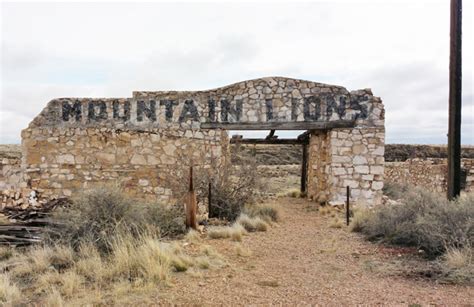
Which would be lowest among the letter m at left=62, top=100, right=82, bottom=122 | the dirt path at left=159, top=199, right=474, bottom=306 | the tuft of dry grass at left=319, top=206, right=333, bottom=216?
the tuft of dry grass at left=319, top=206, right=333, bottom=216

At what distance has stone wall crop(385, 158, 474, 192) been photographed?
16.4 metres

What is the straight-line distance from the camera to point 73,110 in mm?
11828

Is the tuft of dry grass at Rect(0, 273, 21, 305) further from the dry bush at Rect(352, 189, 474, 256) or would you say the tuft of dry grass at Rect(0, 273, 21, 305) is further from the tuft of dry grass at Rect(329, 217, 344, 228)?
the tuft of dry grass at Rect(329, 217, 344, 228)

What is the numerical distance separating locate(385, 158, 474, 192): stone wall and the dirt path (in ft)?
34.6

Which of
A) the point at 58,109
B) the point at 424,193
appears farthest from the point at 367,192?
the point at 58,109

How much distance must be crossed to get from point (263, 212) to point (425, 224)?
4.35m

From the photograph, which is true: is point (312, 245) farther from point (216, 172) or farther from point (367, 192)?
point (367, 192)

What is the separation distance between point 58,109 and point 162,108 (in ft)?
10.4

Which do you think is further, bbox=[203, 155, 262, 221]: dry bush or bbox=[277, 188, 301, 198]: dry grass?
bbox=[277, 188, 301, 198]: dry grass

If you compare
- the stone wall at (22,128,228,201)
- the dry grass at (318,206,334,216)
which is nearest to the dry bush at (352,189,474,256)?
the dry grass at (318,206,334,216)

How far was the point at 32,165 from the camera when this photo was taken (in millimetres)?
11828

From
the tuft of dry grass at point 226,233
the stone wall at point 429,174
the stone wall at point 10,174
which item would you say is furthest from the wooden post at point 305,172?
the stone wall at point 10,174

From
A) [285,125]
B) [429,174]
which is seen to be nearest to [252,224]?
[285,125]

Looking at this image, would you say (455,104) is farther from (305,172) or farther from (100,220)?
(305,172)
